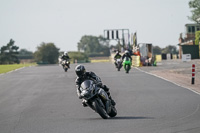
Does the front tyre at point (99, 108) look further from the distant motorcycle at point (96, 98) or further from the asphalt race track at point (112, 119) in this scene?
the asphalt race track at point (112, 119)

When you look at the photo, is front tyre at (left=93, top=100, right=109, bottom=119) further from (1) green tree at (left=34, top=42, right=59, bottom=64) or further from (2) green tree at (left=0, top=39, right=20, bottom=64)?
(2) green tree at (left=0, top=39, right=20, bottom=64)

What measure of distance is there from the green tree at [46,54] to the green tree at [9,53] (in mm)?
19379

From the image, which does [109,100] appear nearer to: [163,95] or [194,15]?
[163,95]

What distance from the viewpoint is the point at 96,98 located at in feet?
38.9

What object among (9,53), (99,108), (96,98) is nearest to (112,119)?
(99,108)

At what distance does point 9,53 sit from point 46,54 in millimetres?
25004

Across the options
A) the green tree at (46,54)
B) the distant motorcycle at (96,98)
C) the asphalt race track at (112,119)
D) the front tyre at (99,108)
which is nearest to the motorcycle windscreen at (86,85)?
the distant motorcycle at (96,98)

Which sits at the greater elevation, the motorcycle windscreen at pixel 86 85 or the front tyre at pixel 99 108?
the motorcycle windscreen at pixel 86 85

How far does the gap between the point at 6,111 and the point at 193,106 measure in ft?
18.6

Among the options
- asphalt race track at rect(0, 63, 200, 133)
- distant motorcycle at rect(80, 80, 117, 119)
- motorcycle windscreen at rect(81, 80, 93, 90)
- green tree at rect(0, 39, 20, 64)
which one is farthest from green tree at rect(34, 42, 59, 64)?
motorcycle windscreen at rect(81, 80, 93, 90)

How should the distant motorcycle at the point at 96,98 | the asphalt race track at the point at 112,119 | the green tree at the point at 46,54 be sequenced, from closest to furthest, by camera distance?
the asphalt race track at the point at 112,119
the distant motorcycle at the point at 96,98
the green tree at the point at 46,54

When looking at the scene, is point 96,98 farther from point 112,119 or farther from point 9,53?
point 9,53

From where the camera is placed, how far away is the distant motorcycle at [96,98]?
1171 cm

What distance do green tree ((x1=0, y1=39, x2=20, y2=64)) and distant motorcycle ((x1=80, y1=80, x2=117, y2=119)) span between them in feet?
393
